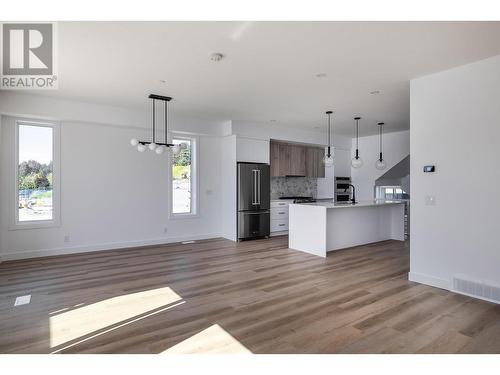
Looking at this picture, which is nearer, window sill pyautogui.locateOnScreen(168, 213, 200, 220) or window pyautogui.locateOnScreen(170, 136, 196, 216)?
window sill pyautogui.locateOnScreen(168, 213, 200, 220)

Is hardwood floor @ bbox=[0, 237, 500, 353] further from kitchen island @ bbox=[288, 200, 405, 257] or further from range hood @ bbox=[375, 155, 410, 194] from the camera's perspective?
range hood @ bbox=[375, 155, 410, 194]

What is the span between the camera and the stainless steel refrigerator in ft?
22.9

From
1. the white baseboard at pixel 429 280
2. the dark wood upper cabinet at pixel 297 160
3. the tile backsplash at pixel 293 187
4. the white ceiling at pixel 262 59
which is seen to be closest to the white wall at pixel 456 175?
the white baseboard at pixel 429 280

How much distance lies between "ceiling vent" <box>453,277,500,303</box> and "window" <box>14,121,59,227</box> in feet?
20.4

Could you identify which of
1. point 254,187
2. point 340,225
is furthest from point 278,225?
point 340,225

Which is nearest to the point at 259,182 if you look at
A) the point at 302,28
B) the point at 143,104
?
the point at 143,104

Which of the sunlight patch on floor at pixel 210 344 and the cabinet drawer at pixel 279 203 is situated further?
the cabinet drawer at pixel 279 203

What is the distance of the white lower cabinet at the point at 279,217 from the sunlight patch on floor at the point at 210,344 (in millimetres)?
5070

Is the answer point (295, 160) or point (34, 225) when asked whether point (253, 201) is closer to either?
point (295, 160)

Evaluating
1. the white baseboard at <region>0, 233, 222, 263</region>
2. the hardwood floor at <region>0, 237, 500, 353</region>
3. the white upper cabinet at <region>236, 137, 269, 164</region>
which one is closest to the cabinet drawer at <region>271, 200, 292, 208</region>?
the white upper cabinet at <region>236, 137, 269, 164</region>

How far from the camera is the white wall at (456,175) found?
134 inches

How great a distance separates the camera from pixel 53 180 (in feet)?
17.7

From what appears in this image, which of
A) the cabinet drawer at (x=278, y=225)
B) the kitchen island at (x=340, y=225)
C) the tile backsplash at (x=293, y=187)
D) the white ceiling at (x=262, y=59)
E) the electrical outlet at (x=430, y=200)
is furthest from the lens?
the tile backsplash at (x=293, y=187)

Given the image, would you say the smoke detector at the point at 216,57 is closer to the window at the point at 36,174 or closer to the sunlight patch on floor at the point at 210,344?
the sunlight patch on floor at the point at 210,344
